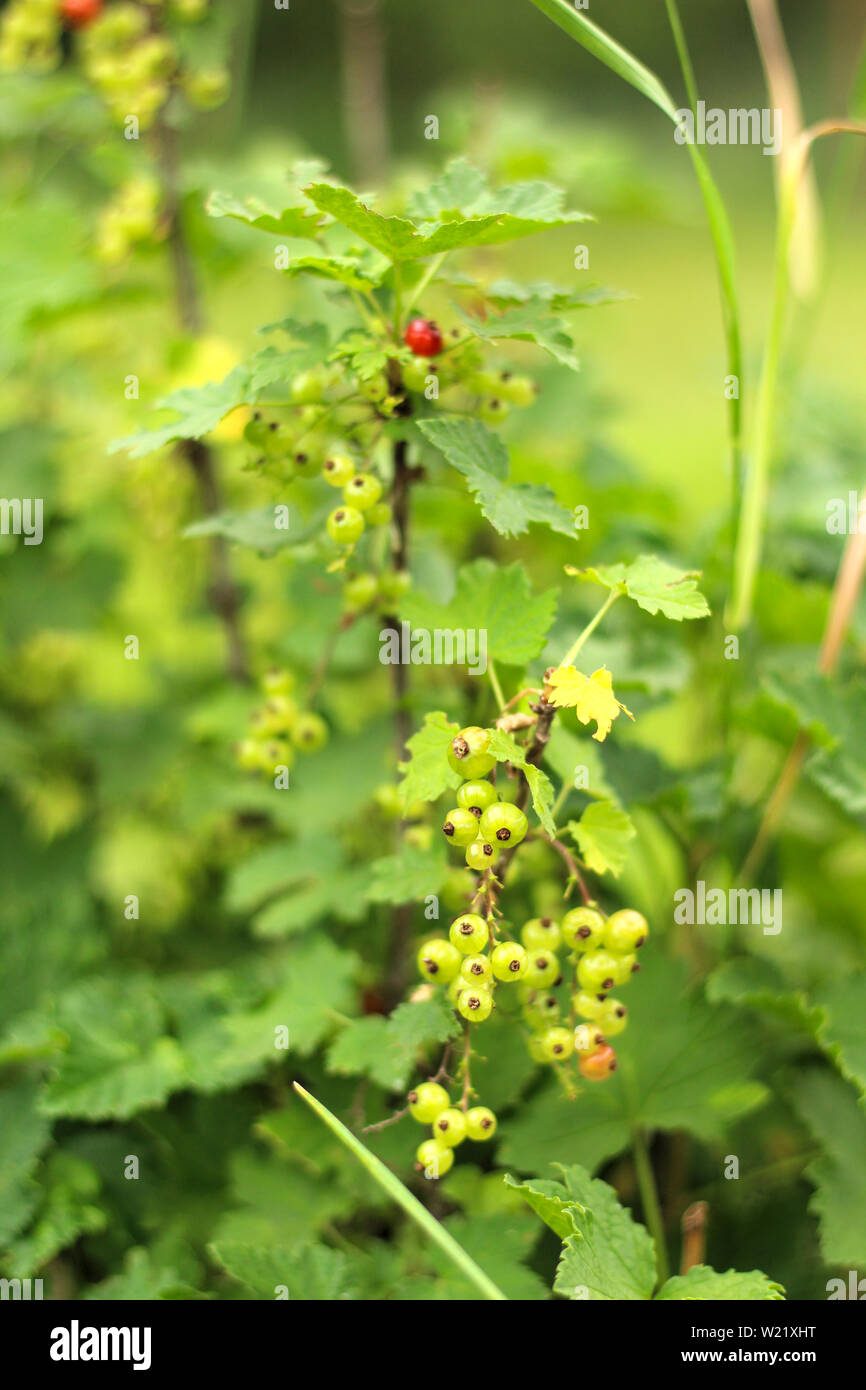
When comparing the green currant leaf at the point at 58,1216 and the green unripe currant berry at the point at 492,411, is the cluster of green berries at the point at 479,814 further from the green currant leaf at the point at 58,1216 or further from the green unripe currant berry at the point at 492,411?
the green currant leaf at the point at 58,1216

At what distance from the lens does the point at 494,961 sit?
1.97 ft

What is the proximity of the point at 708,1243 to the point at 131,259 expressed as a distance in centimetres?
114

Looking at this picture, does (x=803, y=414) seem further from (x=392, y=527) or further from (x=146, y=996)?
(x=146, y=996)

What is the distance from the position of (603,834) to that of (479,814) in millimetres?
92

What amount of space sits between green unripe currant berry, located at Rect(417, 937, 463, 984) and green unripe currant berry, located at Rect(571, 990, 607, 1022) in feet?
0.30

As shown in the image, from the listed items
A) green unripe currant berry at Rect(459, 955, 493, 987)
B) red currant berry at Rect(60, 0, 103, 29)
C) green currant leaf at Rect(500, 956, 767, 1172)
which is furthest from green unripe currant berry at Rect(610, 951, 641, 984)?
red currant berry at Rect(60, 0, 103, 29)

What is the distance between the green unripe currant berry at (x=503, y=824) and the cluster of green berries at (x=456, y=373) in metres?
0.30

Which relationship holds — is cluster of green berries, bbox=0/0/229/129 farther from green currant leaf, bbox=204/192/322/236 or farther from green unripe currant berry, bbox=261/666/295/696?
green unripe currant berry, bbox=261/666/295/696

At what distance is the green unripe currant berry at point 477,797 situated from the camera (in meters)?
0.62

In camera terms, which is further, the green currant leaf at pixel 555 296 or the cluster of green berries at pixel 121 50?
the cluster of green berries at pixel 121 50

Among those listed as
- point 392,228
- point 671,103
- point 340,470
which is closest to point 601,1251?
point 340,470

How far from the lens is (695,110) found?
0.72 m

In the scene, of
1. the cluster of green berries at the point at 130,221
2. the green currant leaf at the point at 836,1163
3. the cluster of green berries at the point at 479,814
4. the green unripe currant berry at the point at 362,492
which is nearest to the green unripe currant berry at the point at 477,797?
the cluster of green berries at the point at 479,814

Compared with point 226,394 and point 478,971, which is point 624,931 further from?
point 226,394
